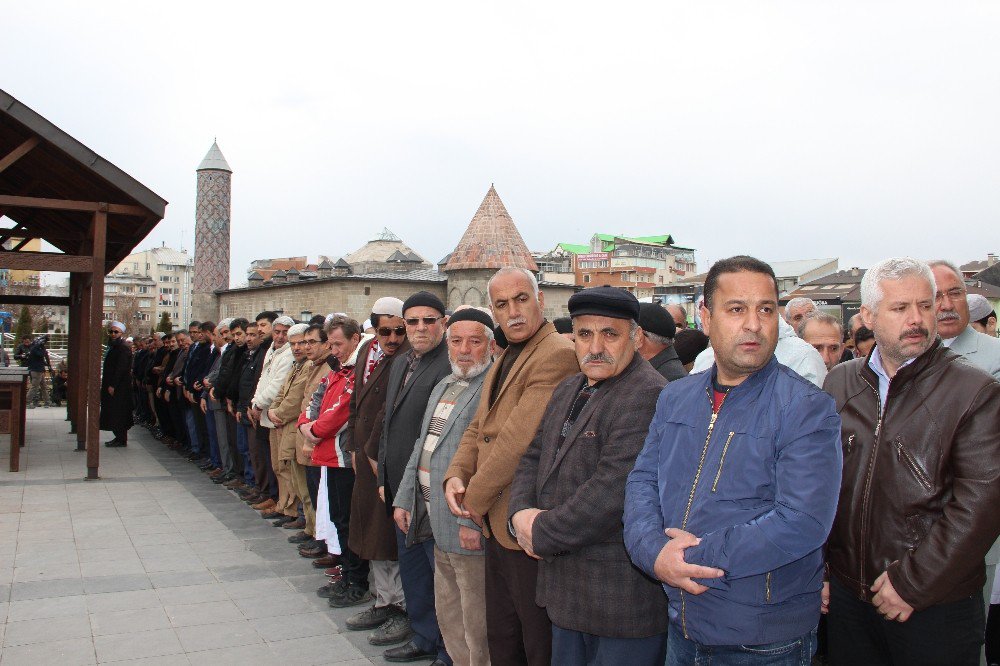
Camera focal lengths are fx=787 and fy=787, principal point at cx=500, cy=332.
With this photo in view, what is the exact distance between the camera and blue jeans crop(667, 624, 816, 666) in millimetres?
2355

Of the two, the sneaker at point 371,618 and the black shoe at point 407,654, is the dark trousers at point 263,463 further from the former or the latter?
the black shoe at point 407,654

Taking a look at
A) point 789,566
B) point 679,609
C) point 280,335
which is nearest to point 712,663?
point 679,609

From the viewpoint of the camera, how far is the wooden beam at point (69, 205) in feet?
32.9

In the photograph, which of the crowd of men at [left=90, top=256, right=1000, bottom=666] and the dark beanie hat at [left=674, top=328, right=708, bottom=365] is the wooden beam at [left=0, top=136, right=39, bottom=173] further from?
the dark beanie hat at [left=674, top=328, right=708, bottom=365]

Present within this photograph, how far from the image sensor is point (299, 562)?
6.73 meters

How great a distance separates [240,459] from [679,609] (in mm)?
8566

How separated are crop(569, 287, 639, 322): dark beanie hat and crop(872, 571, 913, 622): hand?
1.28 meters

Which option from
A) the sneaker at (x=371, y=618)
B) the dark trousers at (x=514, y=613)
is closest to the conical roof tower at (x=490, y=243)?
the sneaker at (x=371, y=618)

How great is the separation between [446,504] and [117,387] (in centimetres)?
1124

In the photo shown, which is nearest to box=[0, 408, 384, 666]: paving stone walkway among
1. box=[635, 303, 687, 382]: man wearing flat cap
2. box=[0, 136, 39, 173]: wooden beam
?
box=[635, 303, 687, 382]: man wearing flat cap

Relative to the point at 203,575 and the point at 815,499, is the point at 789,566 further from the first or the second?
the point at 203,575

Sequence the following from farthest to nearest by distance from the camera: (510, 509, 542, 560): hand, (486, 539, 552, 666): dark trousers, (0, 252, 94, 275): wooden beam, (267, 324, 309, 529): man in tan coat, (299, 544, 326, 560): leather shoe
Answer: (0, 252, 94, 275): wooden beam < (267, 324, 309, 529): man in tan coat < (299, 544, 326, 560): leather shoe < (486, 539, 552, 666): dark trousers < (510, 509, 542, 560): hand

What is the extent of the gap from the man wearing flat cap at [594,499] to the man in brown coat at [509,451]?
0.21 meters

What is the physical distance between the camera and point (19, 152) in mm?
9797
